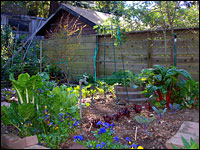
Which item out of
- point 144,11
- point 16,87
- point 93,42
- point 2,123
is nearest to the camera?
point 16,87

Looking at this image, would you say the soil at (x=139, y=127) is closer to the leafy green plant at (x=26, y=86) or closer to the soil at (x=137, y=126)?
the soil at (x=137, y=126)

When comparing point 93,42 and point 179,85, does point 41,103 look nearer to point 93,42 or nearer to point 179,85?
point 179,85

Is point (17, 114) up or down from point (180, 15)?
down

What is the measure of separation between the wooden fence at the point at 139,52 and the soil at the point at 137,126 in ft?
6.23

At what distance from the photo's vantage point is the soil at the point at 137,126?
2760 millimetres

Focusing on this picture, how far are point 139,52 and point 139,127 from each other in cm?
390

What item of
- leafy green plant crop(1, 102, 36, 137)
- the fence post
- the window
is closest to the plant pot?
the fence post

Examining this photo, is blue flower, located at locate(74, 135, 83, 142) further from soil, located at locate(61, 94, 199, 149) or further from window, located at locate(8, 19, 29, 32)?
window, located at locate(8, 19, 29, 32)

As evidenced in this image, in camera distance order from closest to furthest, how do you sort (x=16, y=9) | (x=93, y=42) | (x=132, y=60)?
→ (x=132, y=60) → (x=93, y=42) → (x=16, y=9)

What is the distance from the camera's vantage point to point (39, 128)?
279 centimetres

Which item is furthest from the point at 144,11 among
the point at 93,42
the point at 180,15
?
the point at 93,42

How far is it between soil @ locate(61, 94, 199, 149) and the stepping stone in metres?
0.08

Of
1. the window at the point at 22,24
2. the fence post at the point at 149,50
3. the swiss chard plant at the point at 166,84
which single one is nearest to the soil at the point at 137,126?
the swiss chard plant at the point at 166,84

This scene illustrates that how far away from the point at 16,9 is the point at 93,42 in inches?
347
